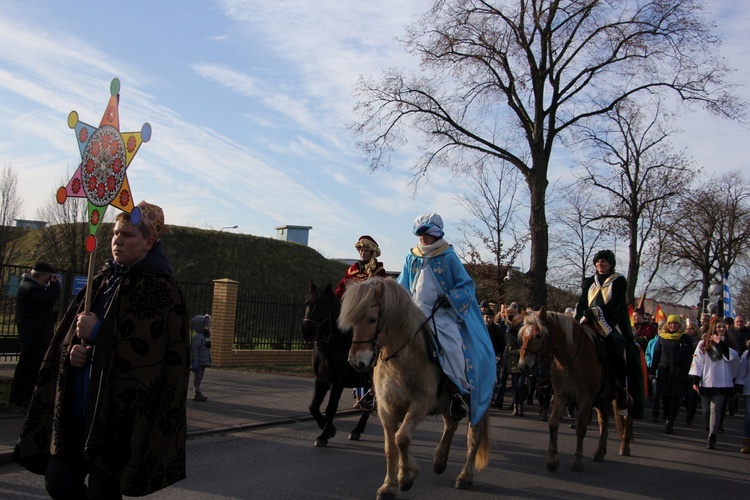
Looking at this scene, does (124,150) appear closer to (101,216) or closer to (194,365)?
(101,216)

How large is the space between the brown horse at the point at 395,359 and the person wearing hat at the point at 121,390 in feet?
7.79

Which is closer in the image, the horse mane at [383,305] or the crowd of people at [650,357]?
the horse mane at [383,305]

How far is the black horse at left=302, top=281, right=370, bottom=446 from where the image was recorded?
8.88m

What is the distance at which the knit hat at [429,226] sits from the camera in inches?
281

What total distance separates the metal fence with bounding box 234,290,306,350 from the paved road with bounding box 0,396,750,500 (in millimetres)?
9553

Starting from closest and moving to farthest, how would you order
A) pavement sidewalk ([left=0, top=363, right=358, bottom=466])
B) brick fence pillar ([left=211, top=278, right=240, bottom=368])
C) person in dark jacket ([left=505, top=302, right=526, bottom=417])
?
pavement sidewalk ([left=0, top=363, right=358, bottom=466]), person in dark jacket ([left=505, top=302, right=526, bottom=417]), brick fence pillar ([left=211, top=278, right=240, bottom=368])

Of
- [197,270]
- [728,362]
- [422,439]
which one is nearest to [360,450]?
[422,439]

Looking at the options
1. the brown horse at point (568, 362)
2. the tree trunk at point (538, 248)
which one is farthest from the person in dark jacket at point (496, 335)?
the tree trunk at point (538, 248)

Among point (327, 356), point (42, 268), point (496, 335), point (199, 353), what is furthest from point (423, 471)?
point (496, 335)

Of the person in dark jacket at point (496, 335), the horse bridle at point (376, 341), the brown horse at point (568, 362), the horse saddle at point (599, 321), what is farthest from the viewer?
the person in dark jacket at point (496, 335)

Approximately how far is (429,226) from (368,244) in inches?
82.9

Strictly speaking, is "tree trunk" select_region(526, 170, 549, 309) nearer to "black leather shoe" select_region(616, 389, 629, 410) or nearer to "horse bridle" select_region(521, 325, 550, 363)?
"black leather shoe" select_region(616, 389, 629, 410)

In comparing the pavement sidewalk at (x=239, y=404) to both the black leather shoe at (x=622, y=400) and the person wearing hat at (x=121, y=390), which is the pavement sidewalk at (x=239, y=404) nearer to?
the person wearing hat at (x=121, y=390)

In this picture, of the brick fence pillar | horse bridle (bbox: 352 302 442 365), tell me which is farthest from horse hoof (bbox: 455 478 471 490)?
the brick fence pillar
